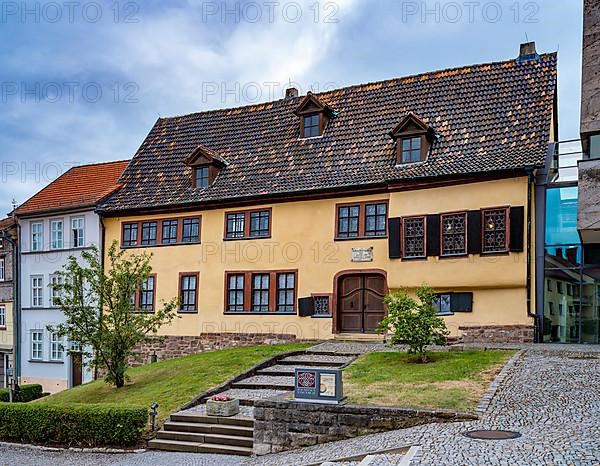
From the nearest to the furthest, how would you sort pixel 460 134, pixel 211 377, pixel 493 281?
pixel 211 377 < pixel 493 281 < pixel 460 134

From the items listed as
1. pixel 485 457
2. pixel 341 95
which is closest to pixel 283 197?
pixel 341 95

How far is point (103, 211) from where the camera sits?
29281mm

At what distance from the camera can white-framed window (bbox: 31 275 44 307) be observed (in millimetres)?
31756

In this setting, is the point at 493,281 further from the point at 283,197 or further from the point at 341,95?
the point at 341,95

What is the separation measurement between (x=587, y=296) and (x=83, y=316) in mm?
14846

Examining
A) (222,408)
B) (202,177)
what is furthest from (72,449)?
(202,177)

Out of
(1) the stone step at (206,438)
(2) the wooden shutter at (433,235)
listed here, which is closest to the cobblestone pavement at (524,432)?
(1) the stone step at (206,438)

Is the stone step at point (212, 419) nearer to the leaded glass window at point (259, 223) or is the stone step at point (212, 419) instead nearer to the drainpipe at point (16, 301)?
the leaded glass window at point (259, 223)

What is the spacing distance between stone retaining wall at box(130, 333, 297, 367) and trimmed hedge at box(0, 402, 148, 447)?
7.47m

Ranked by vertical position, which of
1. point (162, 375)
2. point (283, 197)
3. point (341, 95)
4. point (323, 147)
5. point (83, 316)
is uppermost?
point (341, 95)

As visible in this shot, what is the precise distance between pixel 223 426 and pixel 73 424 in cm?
387

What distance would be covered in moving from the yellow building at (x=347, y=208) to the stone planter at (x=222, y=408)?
842 centimetres

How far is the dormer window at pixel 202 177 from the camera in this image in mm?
28141

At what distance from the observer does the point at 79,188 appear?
32094 mm
